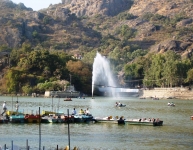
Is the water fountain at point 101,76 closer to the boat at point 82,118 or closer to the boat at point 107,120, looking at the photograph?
the boat at point 107,120

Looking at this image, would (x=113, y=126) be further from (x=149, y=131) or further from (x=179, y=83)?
(x=179, y=83)

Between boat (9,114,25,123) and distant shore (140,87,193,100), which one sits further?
distant shore (140,87,193,100)

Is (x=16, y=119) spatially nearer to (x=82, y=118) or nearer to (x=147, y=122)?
(x=82, y=118)

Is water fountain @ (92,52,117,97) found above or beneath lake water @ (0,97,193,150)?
above

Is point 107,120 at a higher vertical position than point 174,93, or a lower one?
lower

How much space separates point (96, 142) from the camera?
183 ft

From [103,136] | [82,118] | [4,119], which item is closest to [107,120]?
[82,118]

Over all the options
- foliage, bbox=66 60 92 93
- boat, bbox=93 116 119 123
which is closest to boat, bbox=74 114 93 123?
boat, bbox=93 116 119 123

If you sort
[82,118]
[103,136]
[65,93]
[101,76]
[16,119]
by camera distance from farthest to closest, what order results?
[101,76] → [65,93] → [82,118] → [16,119] → [103,136]

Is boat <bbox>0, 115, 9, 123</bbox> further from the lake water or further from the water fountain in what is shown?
the water fountain

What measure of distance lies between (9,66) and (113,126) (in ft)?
403

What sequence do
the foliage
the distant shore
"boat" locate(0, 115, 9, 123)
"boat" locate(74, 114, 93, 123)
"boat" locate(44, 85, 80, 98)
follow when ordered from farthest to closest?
1. the foliage
2. the distant shore
3. "boat" locate(44, 85, 80, 98)
4. "boat" locate(74, 114, 93, 123)
5. "boat" locate(0, 115, 9, 123)

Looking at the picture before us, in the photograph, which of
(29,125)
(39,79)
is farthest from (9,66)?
(29,125)

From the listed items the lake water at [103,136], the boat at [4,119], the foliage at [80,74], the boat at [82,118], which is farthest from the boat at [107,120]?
the foliage at [80,74]
